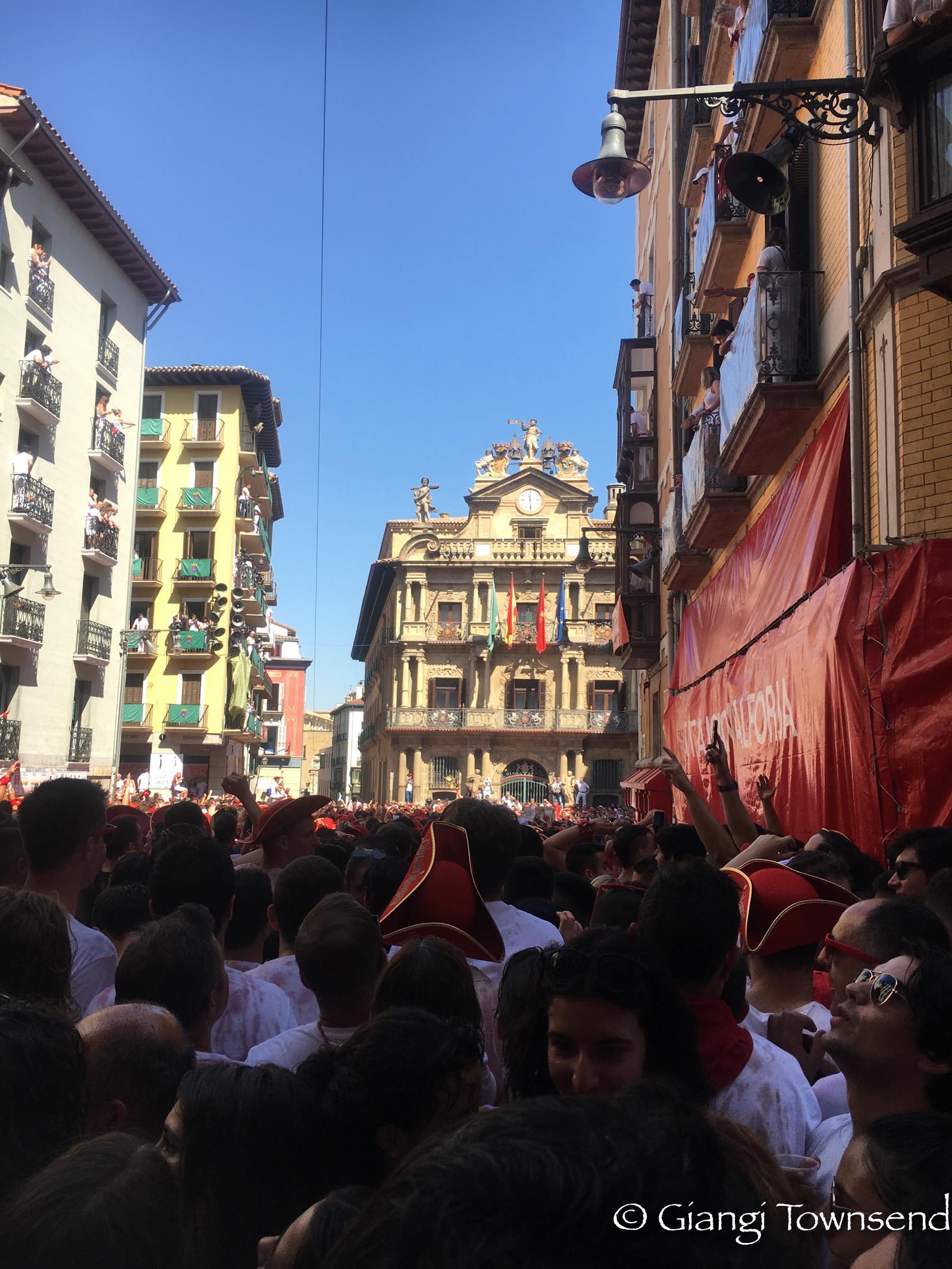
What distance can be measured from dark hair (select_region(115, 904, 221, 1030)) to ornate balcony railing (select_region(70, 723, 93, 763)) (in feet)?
92.6

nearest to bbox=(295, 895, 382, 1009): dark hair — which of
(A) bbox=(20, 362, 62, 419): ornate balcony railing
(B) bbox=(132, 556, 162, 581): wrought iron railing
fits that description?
(A) bbox=(20, 362, 62, 419): ornate balcony railing

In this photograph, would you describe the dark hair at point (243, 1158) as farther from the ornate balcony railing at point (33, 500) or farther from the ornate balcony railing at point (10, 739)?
the ornate balcony railing at point (33, 500)

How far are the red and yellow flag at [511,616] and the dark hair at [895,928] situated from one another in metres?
57.3

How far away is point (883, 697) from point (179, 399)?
43043mm

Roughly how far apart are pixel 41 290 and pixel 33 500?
5155 mm

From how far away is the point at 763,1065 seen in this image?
278 centimetres

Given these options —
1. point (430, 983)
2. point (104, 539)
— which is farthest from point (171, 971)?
point (104, 539)

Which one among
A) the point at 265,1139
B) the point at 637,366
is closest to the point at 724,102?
the point at 265,1139

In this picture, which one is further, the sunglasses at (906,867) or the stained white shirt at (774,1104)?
the sunglasses at (906,867)

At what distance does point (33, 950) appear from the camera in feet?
10.4

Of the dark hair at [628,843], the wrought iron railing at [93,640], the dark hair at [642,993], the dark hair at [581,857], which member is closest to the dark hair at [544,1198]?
the dark hair at [642,993]

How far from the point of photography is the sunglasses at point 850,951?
10.2 feet

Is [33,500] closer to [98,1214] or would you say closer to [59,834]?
[59,834]

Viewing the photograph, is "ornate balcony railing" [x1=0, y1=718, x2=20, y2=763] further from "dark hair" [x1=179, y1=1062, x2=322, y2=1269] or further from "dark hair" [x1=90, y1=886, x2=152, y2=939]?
"dark hair" [x1=179, y1=1062, x2=322, y2=1269]
